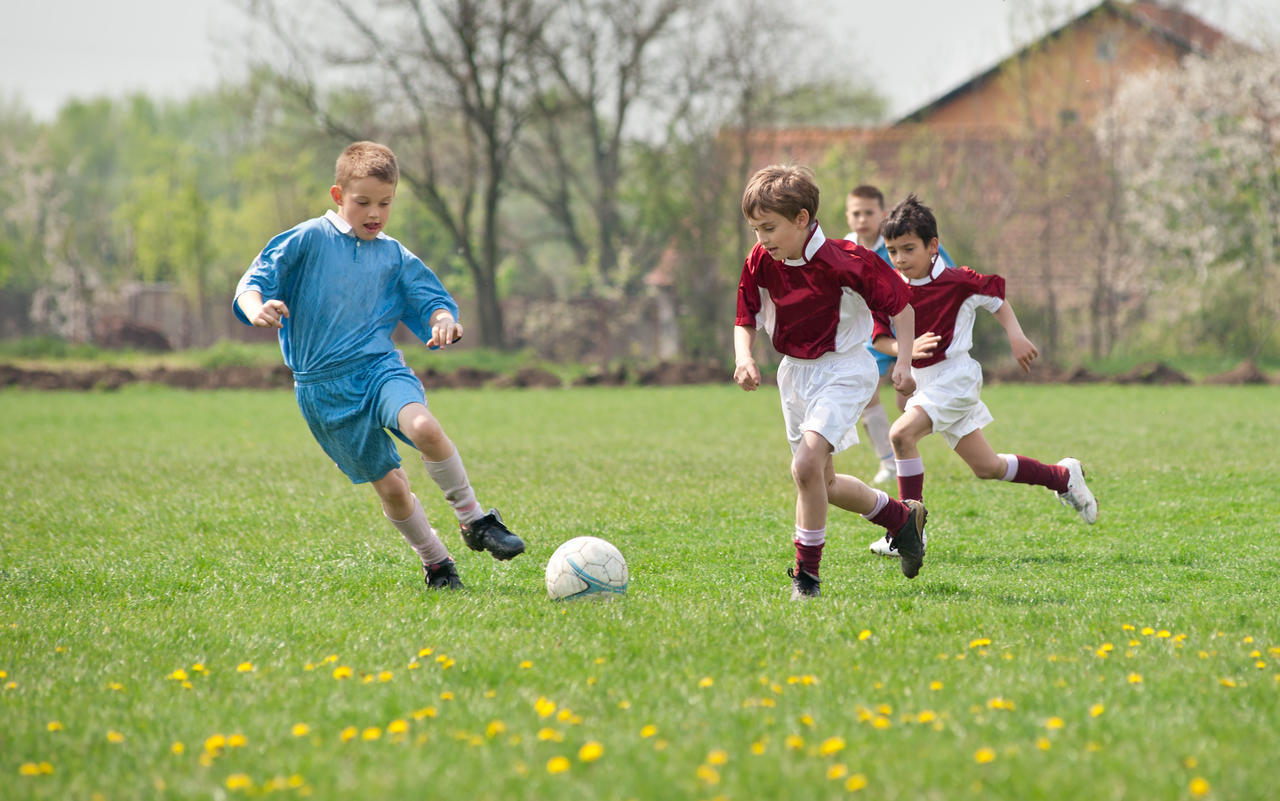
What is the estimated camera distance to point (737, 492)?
8.47 m

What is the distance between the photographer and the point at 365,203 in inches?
206

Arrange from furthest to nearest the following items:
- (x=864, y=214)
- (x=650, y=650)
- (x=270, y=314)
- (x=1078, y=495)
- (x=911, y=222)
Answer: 1. (x=864, y=214)
2. (x=1078, y=495)
3. (x=911, y=222)
4. (x=270, y=314)
5. (x=650, y=650)

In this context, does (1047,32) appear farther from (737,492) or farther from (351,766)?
(351,766)

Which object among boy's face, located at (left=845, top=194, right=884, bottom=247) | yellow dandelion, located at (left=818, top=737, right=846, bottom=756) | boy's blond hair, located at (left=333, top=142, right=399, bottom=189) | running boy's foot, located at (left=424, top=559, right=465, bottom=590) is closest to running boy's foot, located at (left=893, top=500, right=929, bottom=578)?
running boy's foot, located at (left=424, top=559, right=465, bottom=590)

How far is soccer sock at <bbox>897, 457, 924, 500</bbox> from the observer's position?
6.39m

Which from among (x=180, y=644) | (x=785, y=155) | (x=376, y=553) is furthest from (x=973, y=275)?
(x=785, y=155)

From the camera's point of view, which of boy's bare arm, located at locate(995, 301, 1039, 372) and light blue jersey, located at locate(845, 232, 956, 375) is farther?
light blue jersey, located at locate(845, 232, 956, 375)

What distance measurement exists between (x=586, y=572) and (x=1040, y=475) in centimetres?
281

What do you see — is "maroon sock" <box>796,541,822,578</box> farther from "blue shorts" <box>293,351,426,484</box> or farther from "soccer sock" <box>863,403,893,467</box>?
"soccer sock" <box>863,403,893,467</box>

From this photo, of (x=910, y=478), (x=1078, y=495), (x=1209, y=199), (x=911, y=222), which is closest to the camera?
(x=911, y=222)

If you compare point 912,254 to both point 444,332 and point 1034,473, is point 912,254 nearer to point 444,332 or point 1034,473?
point 1034,473

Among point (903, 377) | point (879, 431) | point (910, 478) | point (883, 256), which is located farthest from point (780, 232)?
point (879, 431)

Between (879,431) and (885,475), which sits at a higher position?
(879,431)

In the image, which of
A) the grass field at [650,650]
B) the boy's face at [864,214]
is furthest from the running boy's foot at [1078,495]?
the boy's face at [864,214]
